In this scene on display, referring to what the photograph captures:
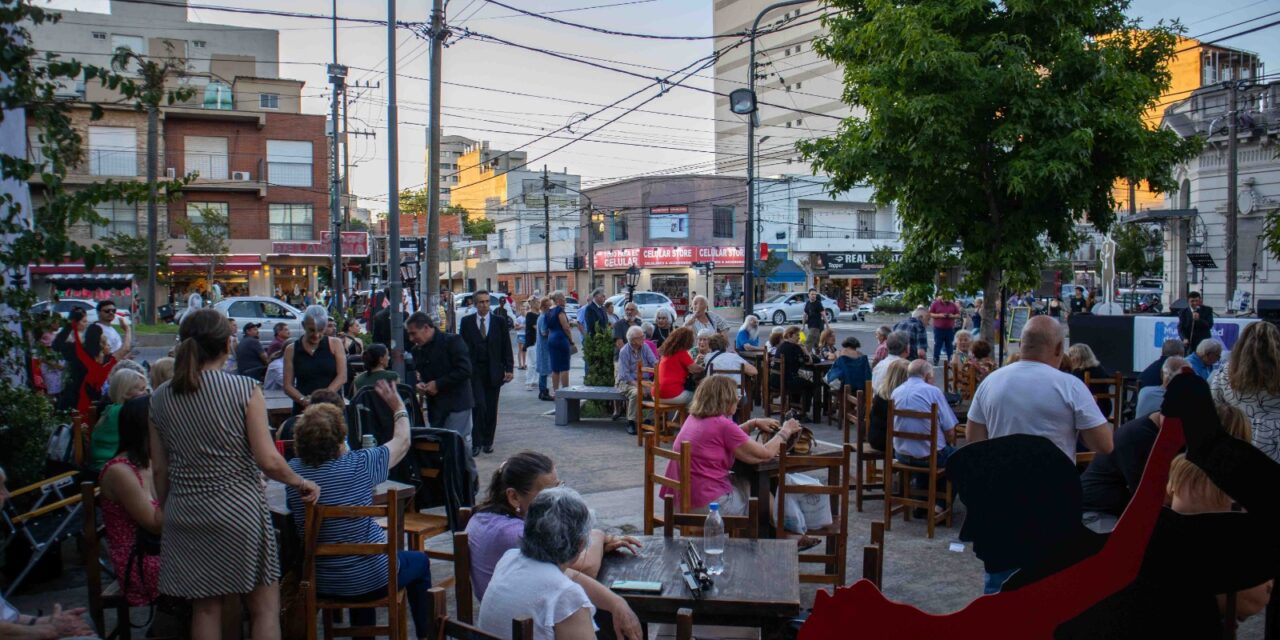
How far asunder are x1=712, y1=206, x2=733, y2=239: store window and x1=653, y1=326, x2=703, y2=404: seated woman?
112 ft

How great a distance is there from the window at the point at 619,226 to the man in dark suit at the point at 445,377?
36.6m

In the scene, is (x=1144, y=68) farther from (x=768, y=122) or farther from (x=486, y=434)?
(x=768, y=122)

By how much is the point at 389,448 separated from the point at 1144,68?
9.21 m

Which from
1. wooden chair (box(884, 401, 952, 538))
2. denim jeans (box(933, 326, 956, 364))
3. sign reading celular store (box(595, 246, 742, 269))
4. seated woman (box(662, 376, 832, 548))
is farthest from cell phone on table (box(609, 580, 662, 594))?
sign reading celular store (box(595, 246, 742, 269))

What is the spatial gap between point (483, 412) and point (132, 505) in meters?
5.68

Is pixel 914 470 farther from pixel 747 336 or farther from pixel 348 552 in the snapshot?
pixel 747 336

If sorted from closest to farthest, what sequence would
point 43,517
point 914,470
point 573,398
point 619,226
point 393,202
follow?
point 43,517 < point 914,470 < point 573,398 < point 393,202 < point 619,226

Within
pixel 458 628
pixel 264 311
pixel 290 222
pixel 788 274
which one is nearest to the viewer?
pixel 458 628

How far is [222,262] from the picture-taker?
3484 centimetres

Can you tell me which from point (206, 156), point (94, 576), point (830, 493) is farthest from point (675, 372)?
point (206, 156)

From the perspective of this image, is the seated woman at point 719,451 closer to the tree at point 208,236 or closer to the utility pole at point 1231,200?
→ the utility pole at point 1231,200

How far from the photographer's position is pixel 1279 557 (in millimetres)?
1219

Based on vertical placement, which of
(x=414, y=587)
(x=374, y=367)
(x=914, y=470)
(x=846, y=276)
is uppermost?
(x=846, y=276)

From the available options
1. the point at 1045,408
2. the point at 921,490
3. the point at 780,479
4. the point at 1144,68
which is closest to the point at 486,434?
the point at 921,490
